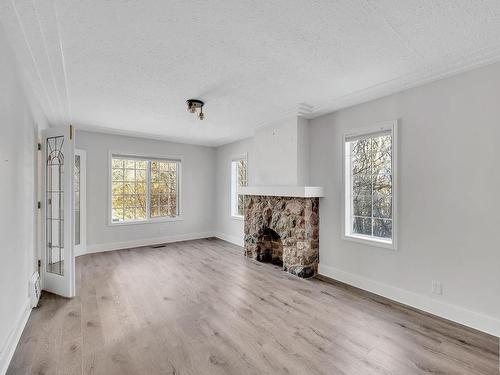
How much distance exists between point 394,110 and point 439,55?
0.84 meters

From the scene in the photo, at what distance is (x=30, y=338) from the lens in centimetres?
228

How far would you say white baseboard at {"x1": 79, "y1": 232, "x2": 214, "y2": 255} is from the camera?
5266mm

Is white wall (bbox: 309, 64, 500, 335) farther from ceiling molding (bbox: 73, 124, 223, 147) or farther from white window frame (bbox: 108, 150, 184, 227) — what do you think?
white window frame (bbox: 108, 150, 184, 227)

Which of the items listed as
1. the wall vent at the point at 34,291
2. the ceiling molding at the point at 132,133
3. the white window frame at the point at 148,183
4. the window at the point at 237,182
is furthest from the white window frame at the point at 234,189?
the wall vent at the point at 34,291

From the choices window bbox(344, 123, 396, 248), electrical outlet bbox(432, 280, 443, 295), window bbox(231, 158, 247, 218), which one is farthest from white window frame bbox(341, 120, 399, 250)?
window bbox(231, 158, 247, 218)

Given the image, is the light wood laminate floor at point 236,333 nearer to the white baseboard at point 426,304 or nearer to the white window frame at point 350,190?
the white baseboard at point 426,304

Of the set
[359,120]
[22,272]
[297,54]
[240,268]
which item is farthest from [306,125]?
[22,272]

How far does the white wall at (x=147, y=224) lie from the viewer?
5219mm

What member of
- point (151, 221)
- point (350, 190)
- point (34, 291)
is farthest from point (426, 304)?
point (151, 221)

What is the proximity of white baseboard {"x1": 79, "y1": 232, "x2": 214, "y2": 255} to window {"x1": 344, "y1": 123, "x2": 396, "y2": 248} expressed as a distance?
4.11 metres

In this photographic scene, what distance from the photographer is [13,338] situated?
2096mm

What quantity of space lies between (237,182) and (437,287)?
4419 mm

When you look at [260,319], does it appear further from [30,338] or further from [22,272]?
[22,272]

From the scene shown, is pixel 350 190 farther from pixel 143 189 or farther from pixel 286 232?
pixel 143 189
